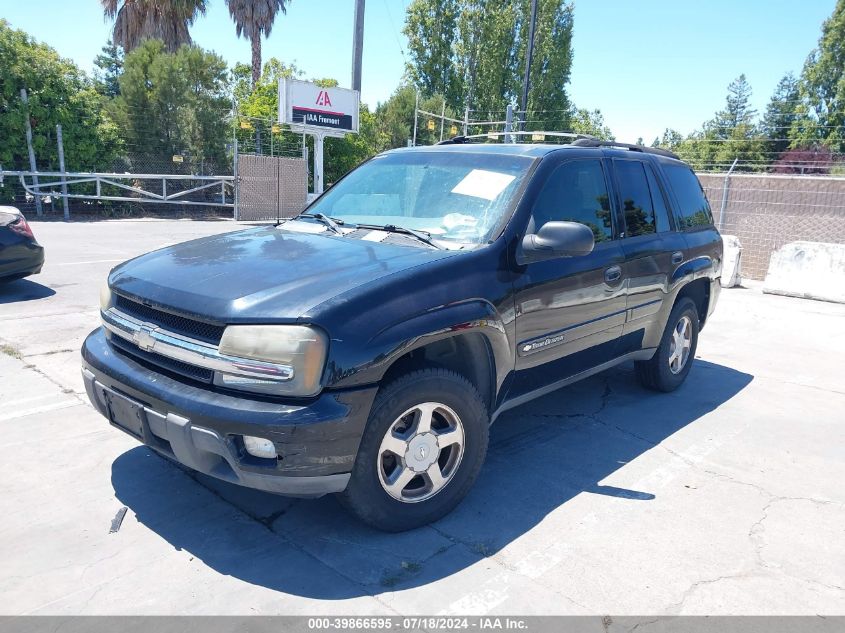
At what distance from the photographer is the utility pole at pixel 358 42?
699 inches

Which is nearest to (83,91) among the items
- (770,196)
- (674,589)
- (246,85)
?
(246,85)

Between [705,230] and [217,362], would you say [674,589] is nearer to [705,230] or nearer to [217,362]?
[217,362]

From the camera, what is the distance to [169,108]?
71.3 feet

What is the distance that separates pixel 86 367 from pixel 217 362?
108 centimetres

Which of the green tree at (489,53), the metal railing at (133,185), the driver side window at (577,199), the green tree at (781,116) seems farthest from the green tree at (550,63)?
the driver side window at (577,199)

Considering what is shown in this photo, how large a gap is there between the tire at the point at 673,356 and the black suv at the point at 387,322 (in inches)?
23.9

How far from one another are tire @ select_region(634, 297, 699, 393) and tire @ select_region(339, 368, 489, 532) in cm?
244

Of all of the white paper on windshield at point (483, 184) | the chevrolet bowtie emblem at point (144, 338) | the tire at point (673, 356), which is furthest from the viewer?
the tire at point (673, 356)

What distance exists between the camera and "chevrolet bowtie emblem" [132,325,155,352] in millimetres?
3000

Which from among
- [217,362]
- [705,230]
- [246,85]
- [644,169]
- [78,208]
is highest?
[246,85]

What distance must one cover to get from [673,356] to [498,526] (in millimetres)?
2845

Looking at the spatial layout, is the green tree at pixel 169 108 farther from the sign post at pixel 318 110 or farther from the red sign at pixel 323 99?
the red sign at pixel 323 99

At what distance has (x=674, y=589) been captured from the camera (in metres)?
2.87

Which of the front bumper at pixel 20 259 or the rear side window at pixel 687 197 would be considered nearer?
the rear side window at pixel 687 197
